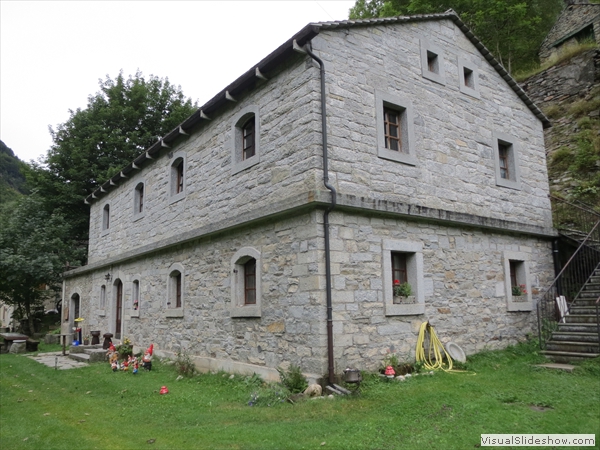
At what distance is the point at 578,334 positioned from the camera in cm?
875

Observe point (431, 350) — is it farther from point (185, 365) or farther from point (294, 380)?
point (185, 365)

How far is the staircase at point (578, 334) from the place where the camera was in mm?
8312

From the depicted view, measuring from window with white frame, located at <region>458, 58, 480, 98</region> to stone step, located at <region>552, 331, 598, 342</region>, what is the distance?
5710mm

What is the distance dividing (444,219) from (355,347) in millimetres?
3335

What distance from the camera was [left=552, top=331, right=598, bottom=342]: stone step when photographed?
8430 mm

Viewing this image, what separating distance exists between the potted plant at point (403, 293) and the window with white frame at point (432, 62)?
4.66 meters

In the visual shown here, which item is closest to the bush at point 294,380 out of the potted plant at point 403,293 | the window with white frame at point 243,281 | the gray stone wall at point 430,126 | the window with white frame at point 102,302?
the window with white frame at point 243,281

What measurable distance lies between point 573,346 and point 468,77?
257 inches

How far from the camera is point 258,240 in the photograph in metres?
8.83

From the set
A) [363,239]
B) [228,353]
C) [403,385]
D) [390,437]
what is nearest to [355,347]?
[403,385]

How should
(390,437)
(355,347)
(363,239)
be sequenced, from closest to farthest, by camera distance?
(390,437)
(355,347)
(363,239)

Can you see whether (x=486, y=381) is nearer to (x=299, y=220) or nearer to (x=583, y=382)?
(x=583, y=382)

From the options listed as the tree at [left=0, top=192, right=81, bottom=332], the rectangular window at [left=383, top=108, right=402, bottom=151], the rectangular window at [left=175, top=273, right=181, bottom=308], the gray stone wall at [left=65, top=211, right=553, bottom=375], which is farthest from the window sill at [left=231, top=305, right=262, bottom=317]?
the tree at [left=0, top=192, right=81, bottom=332]

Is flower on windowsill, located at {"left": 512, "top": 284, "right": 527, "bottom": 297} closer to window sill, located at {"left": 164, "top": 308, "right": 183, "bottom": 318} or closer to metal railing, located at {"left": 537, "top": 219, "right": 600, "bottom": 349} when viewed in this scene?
metal railing, located at {"left": 537, "top": 219, "right": 600, "bottom": 349}
